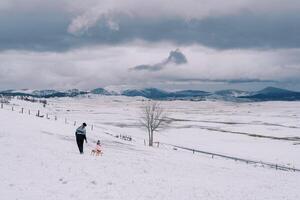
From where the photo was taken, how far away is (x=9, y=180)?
784 inches

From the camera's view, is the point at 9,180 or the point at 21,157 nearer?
the point at 9,180

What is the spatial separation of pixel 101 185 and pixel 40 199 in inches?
173

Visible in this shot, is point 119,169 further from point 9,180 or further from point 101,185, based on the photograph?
point 9,180

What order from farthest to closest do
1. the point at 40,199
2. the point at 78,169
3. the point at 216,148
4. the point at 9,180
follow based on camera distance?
the point at 216,148 → the point at 78,169 → the point at 9,180 → the point at 40,199

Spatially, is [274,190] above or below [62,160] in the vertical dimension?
below

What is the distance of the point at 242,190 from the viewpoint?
2608 centimetres

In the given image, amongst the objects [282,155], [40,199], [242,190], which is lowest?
[282,155]

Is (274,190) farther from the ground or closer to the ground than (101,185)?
closer to the ground

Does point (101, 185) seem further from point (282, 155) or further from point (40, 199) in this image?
point (282, 155)

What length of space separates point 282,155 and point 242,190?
51.9 meters

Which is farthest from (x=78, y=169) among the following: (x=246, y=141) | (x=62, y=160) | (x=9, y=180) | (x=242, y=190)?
(x=246, y=141)

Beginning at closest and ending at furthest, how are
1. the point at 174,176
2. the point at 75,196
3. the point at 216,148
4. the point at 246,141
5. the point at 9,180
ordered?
the point at 75,196
the point at 9,180
the point at 174,176
the point at 216,148
the point at 246,141

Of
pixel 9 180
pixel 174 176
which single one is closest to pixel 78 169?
pixel 9 180

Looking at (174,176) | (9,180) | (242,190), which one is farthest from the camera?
(174,176)
